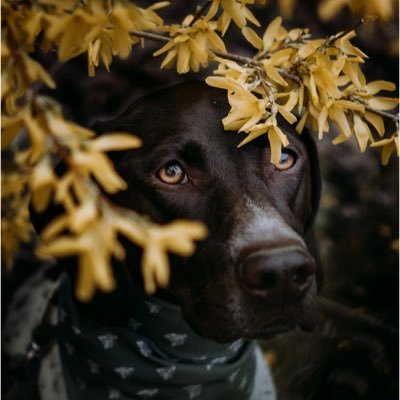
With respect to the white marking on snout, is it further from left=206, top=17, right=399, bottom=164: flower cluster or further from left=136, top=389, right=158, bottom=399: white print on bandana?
left=136, top=389, right=158, bottom=399: white print on bandana

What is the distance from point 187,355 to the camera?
247 centimetres

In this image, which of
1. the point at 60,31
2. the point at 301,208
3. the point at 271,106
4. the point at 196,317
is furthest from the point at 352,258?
the point at 60,31

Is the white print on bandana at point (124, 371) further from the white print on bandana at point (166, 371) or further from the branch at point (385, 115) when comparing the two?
the branch at point (385, 115)

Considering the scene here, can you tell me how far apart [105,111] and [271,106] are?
3.94 metres

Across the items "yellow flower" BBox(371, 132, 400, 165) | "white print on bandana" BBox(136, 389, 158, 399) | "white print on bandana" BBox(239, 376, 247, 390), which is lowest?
"white print on bandana" BBox(239, 376, 247, 390)

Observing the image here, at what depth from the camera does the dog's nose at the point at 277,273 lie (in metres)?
1.74

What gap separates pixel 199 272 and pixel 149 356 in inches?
22.8

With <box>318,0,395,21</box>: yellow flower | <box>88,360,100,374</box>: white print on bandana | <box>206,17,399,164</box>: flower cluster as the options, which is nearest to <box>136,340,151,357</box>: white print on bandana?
<box>88,360,100,374</box>: white print on bandana

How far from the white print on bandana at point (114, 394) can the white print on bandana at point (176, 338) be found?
33 cm

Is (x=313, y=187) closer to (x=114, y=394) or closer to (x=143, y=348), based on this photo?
(x=143, y=348)

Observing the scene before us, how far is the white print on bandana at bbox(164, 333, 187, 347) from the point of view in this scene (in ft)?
7.98

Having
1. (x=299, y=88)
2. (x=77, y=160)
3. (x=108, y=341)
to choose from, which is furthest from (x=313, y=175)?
(x=77, y=160)

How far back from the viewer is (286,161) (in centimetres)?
232

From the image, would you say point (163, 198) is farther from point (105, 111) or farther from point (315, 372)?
point (105, 111)
